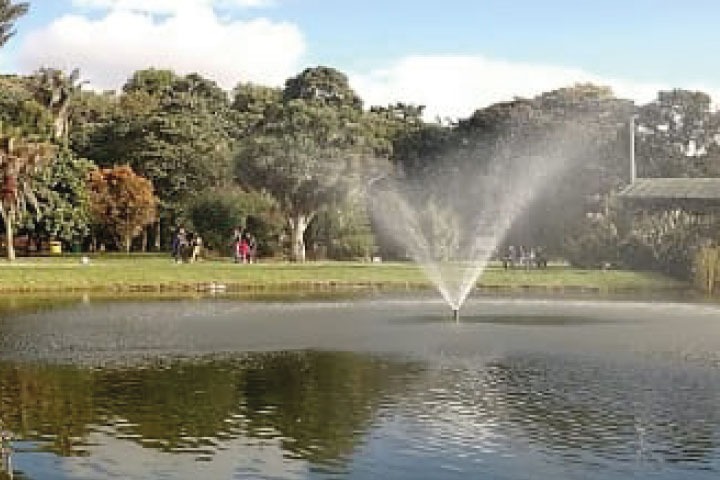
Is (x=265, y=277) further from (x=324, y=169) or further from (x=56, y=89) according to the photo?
(x=56, y=89)

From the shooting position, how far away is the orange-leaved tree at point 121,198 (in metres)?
73.8

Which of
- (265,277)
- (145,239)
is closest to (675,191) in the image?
(265,277)

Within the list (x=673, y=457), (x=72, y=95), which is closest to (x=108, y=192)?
(x=72, y=95)

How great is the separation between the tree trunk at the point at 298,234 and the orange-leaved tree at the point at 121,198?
36.7ft

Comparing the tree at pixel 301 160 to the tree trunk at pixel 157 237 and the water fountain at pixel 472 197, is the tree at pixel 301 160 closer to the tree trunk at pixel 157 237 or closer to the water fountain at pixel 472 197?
the water fountain at pixel 472 197

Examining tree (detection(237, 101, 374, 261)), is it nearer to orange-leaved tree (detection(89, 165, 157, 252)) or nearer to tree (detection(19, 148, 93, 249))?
orange-leaved tree (detection(89, 165, 157, 252))

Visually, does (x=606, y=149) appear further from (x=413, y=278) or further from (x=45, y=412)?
(x=45, y=412)

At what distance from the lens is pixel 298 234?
68.3 m

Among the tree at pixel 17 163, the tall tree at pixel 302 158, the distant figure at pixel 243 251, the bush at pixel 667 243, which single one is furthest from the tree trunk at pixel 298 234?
the bush at pixel 667 243

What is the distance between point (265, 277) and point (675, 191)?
26.5 m

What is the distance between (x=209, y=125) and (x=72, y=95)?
14378mm

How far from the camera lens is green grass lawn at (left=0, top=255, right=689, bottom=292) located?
4698 centimetres

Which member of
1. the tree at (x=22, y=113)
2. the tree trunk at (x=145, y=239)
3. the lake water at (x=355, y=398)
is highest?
the tree at (x=22, y=113)

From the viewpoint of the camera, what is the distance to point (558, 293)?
50.6m
